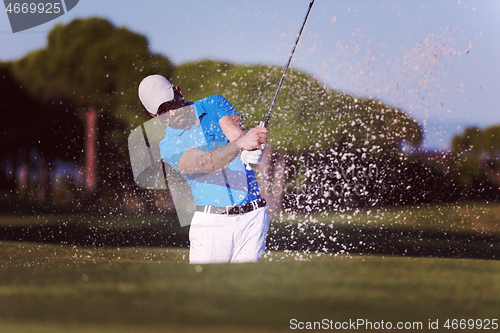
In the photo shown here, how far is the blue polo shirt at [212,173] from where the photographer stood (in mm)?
3518

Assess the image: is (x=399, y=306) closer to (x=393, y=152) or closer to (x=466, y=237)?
(x=466, y=237)

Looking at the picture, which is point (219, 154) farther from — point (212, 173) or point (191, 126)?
point (191, 126)

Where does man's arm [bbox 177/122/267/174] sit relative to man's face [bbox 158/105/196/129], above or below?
below

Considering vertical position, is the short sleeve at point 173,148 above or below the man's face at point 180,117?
below

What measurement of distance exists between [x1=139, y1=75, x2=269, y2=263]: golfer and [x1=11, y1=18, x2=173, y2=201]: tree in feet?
36.0

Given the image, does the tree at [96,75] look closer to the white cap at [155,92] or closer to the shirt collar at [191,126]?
the shirt collar at [191,126]

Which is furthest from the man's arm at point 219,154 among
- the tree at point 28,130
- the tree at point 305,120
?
the tree at point 28,130

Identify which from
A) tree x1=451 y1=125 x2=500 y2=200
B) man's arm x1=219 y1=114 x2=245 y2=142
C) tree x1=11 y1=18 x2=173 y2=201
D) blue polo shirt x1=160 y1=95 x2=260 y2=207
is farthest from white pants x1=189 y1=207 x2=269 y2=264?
tree x1=451 y1=125 x2=500 y2=200

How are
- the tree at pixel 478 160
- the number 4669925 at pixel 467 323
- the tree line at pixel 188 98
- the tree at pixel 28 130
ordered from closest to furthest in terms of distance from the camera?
the number 4669925 at pixel 467 323 → the tree line at pixel 188 98 → the tree at pixel 28 130 → the tree at pixel 478 160

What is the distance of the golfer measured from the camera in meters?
3.46

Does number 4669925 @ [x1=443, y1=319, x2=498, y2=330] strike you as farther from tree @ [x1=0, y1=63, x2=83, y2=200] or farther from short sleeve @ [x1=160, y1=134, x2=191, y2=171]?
tree @ [x1=0, y1=63, x2=83, y2=200]

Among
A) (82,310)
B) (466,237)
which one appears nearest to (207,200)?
(82,310)

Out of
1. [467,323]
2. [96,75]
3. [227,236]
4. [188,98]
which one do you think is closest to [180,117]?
[227,236]

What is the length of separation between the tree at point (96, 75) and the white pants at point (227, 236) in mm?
11252
